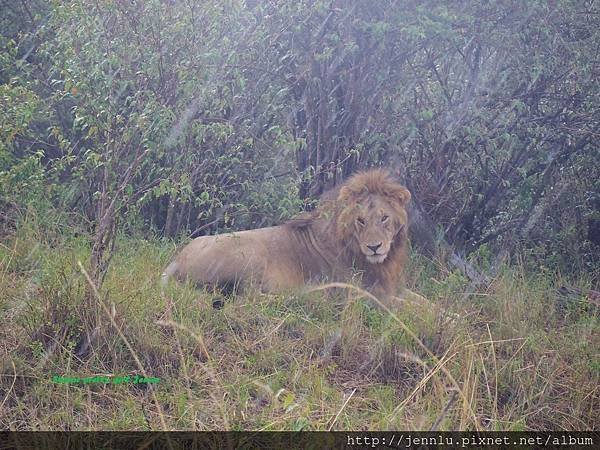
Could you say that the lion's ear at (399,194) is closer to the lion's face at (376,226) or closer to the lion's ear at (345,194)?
the lion's face at (376,226)

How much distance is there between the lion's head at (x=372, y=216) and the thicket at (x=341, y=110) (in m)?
0.30

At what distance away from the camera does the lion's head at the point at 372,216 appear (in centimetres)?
525

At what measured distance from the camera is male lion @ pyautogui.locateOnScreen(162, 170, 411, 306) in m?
5.15

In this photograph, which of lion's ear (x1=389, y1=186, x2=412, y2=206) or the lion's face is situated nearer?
the lion's face

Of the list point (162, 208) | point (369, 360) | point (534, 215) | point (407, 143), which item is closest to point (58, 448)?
point (369, 360)

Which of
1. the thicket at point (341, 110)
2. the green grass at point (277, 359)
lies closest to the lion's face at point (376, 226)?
the thicket at point (341, 110)

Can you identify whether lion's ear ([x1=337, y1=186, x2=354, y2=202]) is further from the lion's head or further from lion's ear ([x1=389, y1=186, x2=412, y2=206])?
lion's ear ([x1=389, y1=186, x2=412, y2=206])

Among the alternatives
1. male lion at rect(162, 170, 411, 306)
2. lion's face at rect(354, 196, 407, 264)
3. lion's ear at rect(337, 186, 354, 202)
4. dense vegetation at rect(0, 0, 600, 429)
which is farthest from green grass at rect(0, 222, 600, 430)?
lion's ear at rect(337, 186, 354, 202)

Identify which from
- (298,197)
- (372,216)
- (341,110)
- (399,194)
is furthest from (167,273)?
(341,110)

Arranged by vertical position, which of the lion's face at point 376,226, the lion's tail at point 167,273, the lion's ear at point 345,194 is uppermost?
the lion's ear at point 345,194

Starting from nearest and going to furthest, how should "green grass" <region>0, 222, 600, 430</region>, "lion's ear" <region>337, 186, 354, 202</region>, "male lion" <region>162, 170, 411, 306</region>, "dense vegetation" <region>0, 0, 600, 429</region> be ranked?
1. "green grass" <region>0, 222, 600, 430</region>
2. "dense vegetation" <region>0, 0, 600, 429</region>
3. "male lion" <region>162, 170, 411, 306</region>
4. "lion's ear" <region>337, 186, 354, 202</region>

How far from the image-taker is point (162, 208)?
6359 mm

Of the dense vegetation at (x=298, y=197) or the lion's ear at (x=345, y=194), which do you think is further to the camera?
the lion's ear at (x=345, y=194)

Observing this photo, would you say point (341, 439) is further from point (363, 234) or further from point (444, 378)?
point (363, 234)
